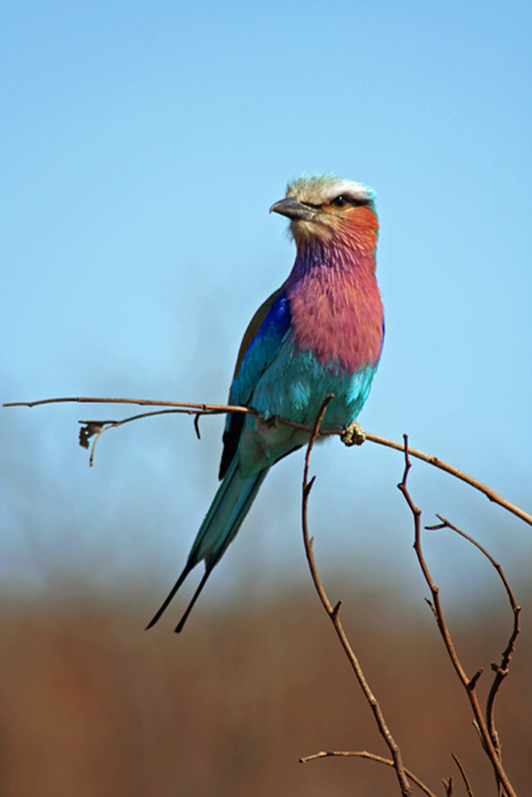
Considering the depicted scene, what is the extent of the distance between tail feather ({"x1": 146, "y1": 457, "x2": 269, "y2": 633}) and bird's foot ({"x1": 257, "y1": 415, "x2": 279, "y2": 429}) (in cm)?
24

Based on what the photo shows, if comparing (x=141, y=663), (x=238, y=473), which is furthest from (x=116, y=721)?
(x=238, y=473)

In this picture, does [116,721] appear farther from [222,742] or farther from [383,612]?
[383,612]

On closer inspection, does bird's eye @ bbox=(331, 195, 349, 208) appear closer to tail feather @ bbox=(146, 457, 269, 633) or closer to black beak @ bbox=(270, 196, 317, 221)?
black beak @ bbox=(270, 196, 317, 221)

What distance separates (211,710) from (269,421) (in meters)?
4.03

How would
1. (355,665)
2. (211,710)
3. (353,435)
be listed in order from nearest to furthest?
(355,665) < (353,435) < (211,710)

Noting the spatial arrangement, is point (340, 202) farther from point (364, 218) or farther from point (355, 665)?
point (355, 665)

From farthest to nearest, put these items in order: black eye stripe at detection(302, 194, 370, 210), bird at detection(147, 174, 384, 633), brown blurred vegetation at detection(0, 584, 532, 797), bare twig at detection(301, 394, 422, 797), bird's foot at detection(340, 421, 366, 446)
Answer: brown blurred vegetation at detection(0, 584, 532, 797), black eye stripe at detection(302, 194, 370, 210), bird's foot at detection(340, 421, 366, 446), bird at detection(147, 174, 384, 633), bare twig at detection(301, 394, 422, 797)

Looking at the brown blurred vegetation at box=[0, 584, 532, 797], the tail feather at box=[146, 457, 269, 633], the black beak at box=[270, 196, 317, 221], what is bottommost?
the brown blurred vegetation at box=[0, 584, 532, 797]

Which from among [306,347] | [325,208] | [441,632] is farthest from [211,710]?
[441,632]

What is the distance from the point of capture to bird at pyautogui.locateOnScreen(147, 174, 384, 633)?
2.99 metres

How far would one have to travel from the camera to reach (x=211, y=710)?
→ 21.0 ft

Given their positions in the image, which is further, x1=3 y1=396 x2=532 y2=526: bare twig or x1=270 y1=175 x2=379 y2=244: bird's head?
x1=270 y1=175 x2=379 y2=244: bird's head

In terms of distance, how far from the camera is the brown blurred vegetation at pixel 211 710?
6430 mm

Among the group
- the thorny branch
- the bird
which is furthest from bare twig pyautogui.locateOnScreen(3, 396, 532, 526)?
the bird
